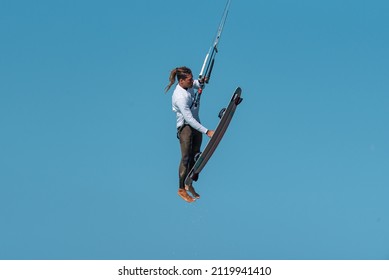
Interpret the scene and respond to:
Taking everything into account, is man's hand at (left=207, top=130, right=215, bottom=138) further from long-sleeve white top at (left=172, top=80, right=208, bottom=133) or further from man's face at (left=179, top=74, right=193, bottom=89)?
man's face at (left=179, top=74, right=193, bottom=89)

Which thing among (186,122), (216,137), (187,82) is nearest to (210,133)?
(216,137)

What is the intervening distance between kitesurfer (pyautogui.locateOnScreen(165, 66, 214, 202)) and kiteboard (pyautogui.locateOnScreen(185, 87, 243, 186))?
0.19m

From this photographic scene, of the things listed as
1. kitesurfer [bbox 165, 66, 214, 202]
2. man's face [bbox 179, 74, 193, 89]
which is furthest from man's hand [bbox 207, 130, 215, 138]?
man's face [bbox 179, 74, 193, 89]

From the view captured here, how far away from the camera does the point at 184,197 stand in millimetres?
14820

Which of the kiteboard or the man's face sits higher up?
the man's face

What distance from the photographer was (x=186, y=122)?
1470 cm

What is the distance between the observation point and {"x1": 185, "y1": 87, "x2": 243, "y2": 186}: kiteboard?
14.4 m

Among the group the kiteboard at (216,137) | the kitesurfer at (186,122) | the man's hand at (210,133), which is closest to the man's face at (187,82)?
the kitesurfer at (186,122)

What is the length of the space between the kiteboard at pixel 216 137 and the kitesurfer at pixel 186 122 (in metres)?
0.19
